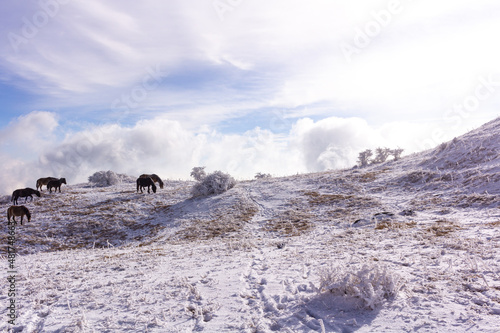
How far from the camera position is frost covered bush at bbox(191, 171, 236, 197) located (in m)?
30.0

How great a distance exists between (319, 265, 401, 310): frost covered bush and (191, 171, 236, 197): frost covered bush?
2443cm

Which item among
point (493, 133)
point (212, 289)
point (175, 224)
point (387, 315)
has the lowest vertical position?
point (387, 315)

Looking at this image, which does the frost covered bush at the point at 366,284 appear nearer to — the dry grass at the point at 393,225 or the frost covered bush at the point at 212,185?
the dry grass at the point at 393,225

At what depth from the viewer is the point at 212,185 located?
30094 millimetres

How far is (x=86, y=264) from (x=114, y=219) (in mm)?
14226

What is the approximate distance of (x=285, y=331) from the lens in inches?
202

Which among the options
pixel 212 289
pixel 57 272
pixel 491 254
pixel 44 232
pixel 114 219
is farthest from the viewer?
pixel 114 219

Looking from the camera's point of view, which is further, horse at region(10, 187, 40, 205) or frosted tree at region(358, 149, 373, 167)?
frosted tree at region(358, 149, 373, 167)

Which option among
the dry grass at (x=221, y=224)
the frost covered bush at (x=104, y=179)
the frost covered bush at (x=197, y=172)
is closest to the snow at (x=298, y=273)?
the dry grass at (x=221, y=224)

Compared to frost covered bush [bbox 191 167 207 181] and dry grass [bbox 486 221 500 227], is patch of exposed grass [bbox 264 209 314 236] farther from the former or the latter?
frost covered bush [bbox 191 167 207 181]

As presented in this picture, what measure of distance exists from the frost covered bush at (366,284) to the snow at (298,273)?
0.03m

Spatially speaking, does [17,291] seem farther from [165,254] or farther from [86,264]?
[165,254]

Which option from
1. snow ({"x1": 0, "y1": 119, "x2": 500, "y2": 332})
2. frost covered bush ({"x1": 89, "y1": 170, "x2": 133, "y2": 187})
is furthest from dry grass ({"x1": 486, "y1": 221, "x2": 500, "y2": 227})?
frost covered bush ({"x1": 89, "y1": 170, "x2": 133, "y2": 187})

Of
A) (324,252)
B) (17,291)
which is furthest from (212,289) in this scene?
(17,291)
